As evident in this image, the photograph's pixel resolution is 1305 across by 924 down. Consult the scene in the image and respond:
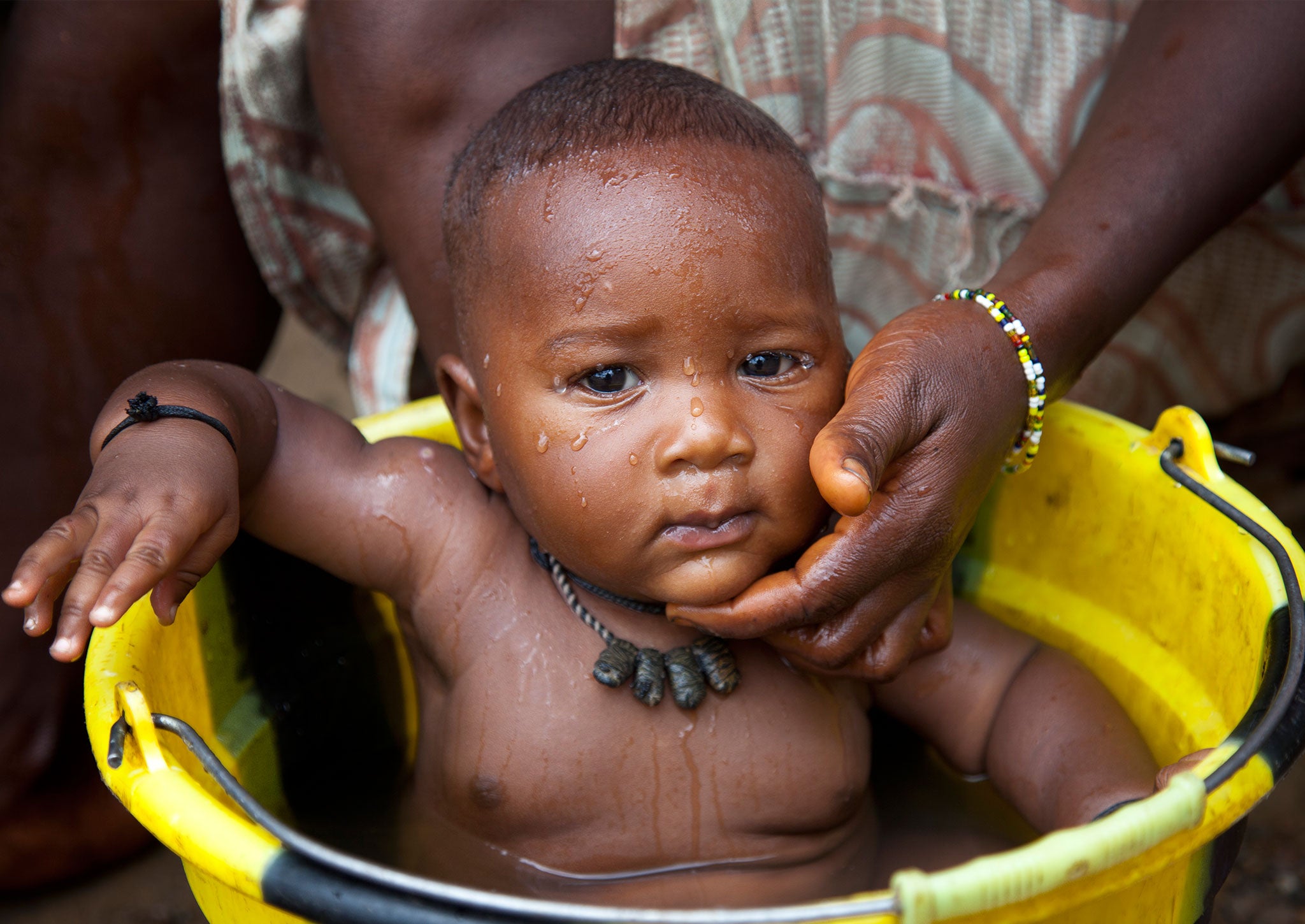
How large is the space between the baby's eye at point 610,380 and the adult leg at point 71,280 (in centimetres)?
86

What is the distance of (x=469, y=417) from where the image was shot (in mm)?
1228

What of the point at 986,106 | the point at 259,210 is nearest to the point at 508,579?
the point at 259,210

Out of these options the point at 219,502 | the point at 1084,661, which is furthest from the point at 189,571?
the point at 1084,661

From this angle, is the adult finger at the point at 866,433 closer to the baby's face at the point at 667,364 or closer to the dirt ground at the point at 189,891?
the baby's face at the point at 667,364

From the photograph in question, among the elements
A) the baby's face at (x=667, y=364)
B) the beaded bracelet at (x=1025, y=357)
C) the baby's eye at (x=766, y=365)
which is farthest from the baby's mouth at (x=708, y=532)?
the beaded bracelet at (x=1025, y=357)

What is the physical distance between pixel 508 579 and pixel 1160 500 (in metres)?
0.74

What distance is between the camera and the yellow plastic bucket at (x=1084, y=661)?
0.72 meters

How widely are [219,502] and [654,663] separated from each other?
44 cm

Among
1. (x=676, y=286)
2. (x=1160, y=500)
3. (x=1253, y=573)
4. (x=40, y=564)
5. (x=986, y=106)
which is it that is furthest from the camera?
(x=986, y=106)

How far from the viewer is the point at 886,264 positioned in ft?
5.83

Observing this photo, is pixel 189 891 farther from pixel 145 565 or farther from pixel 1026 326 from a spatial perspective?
pixel 1026 326

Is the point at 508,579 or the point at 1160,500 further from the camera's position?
the point at 1160,500

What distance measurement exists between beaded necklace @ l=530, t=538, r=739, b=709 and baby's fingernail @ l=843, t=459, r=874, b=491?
0.34m

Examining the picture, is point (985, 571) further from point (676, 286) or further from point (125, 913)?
point (125, 913)
